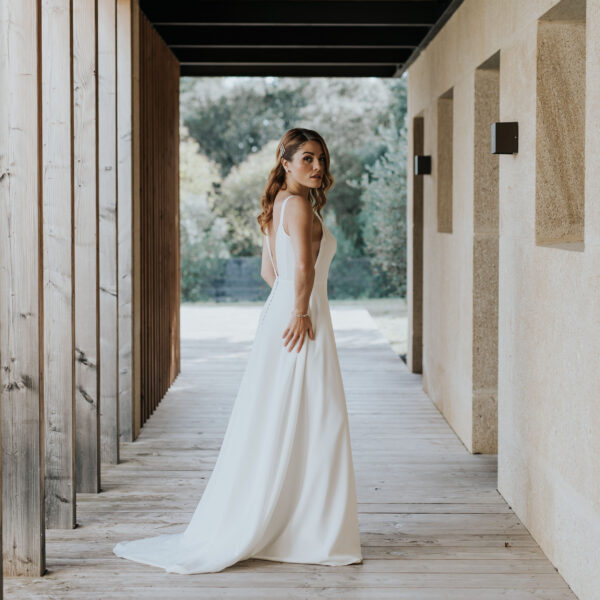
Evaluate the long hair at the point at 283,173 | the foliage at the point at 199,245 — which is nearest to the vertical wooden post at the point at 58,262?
the long hair at the point at 283,173

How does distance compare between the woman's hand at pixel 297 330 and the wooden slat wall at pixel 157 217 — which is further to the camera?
the wooden slat wall at pixel 157 217

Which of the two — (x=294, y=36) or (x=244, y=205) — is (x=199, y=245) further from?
(x=294, y=36)

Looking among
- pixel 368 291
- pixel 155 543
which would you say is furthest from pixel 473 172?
pixel 368 291

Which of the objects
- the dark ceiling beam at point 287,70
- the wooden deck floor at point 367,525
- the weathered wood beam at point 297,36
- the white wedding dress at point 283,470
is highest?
the dark ceiling beam at point 287,70

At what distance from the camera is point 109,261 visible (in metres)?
5.77

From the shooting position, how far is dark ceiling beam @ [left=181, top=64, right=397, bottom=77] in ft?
33.6

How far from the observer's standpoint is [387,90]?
24844 mm

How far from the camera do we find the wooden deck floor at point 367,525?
149 inches

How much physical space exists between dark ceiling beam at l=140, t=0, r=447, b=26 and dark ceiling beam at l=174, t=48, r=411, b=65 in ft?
6.46

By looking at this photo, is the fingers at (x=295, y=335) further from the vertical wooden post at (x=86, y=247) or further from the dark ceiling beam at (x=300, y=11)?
the dark ceiling beam at (x=300, y=11)

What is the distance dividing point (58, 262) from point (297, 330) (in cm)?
122

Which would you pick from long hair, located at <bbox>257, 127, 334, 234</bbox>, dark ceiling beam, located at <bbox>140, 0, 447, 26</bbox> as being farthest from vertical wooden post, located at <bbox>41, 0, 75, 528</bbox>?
dark ceiling beam, located at <bbox>140, 0, 447, 26</bbox>

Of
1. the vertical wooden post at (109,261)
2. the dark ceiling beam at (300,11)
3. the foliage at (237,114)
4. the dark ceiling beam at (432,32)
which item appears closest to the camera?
the vertical wooden post at (109,261)

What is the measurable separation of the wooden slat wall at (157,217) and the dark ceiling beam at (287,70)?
949 millimetres
